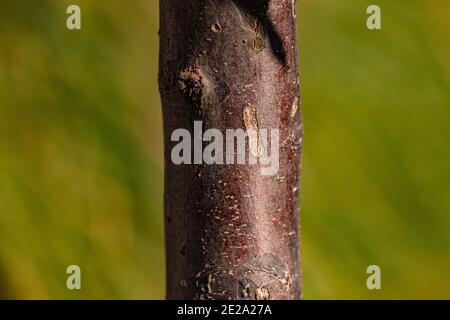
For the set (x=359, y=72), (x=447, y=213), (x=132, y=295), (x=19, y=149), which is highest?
(x=359, y=72)

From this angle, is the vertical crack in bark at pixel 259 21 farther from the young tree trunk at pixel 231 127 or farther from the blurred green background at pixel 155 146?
the blurred green background at pixel 155 146

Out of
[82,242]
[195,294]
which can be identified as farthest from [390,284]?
[195,294]

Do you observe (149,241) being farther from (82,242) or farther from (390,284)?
(390,284)

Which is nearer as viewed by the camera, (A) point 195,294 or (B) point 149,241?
(A) point 195,294

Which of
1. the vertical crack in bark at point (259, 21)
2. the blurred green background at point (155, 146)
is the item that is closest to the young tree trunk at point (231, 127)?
the vertical crack in bark at point (259, 21)

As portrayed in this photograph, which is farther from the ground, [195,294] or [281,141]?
[281,141]

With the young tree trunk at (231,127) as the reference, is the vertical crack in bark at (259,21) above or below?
above
